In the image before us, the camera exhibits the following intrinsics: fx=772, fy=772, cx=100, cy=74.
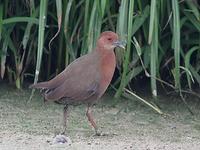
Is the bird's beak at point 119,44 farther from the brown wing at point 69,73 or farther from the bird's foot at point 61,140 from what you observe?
the bird's foot at point 61,140

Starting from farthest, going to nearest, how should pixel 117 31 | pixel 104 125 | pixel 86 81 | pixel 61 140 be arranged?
pixel 117 31 → pixel 104 125 → pixel 86 81 → pixel 61 140

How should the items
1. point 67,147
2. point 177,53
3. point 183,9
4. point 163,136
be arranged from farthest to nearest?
point 183,9 → point 177,53 → point 163,136 → point 67,147

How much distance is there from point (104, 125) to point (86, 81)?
1.74 feet

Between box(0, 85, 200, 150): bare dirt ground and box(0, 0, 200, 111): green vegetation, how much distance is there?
16 cm

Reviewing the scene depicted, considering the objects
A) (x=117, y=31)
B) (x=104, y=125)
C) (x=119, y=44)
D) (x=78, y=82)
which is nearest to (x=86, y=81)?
(x=78, y=82)

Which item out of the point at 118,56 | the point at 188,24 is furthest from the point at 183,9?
the point at 118,56

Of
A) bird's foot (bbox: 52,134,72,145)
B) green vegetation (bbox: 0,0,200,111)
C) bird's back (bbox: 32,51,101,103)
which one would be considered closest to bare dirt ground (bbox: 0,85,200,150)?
bird's foot (bbox: 52,134,72,145)

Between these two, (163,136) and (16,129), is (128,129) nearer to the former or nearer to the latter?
(163,136)

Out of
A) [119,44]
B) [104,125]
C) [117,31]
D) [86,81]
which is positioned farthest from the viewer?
[117,31]

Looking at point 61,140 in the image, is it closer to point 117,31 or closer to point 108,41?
point 108,41

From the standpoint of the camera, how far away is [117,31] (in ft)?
18.9

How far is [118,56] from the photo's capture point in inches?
231

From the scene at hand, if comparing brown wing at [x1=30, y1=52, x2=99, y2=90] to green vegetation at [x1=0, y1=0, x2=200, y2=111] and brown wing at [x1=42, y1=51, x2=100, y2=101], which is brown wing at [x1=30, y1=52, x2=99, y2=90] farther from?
green vegetation at [x1=0, y1=0, x2=200, y2=111]

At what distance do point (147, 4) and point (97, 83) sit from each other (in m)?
1.19
